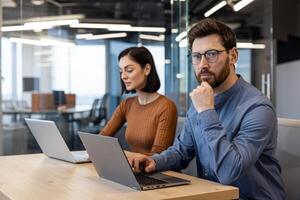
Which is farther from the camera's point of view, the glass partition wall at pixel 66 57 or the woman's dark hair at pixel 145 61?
the glass partition wall at pixel 66 57

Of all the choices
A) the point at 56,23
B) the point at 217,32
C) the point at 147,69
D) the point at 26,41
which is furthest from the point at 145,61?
the point at 56,23

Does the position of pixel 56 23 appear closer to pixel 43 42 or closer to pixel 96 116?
pixel 43 42

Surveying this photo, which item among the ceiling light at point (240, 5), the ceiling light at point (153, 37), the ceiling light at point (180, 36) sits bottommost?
the ceiling light at point (180, 36)

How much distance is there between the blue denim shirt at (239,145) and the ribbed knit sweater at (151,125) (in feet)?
1.18

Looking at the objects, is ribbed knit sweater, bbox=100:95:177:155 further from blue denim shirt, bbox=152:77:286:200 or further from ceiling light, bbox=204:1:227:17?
ceiling light, bbox=204:1:227:17

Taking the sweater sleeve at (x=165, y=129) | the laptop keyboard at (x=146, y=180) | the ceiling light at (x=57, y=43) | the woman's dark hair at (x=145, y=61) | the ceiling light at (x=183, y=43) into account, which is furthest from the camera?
the ceiling light at (x=57, y=43)

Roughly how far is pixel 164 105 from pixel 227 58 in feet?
2.28

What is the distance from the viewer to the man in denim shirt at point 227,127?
1.30 meters

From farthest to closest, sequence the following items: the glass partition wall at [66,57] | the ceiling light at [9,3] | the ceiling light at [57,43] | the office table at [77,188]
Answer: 1. the ceiling light at [57,43]
2. the glass partition wall at [66,57]
3. the ceiling light at [9,3]
4. the office table at [77,188]

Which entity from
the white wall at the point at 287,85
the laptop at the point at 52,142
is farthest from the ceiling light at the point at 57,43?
the laptop at the point at 52,142

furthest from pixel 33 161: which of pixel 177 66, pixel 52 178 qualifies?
pixel 177 66

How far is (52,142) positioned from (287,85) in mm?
3830

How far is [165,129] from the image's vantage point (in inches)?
79.7

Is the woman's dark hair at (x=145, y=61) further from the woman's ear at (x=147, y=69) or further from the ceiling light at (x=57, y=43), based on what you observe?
the ceiling light at (x=57, y=43)
